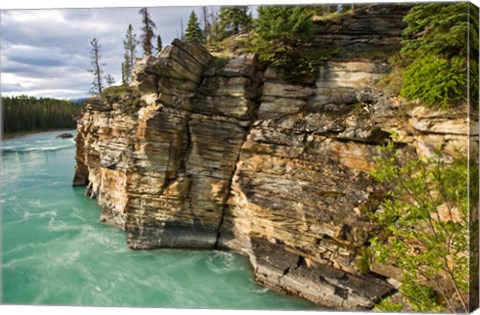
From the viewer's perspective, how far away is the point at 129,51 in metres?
7.32

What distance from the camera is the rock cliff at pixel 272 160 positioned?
659cm

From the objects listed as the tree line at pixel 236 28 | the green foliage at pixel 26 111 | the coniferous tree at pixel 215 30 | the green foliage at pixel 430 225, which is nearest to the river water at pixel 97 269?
the green foliage at pixel 26 111

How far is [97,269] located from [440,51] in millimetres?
9356

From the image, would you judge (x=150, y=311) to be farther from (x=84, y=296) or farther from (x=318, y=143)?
(x=318, y=143)

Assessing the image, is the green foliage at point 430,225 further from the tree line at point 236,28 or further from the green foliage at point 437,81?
the tree line at point 236,28

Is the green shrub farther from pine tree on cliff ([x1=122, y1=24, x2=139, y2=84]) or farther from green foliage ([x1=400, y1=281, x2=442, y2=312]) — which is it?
pine tree on cliff ([x1=122, y1=24, x2=139, y2=84])

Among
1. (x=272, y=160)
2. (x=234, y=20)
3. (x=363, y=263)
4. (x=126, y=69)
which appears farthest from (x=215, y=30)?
(x=363, y=263)

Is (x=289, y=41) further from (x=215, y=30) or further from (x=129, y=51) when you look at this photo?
(x=129, y=51)

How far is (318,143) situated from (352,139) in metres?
0.82

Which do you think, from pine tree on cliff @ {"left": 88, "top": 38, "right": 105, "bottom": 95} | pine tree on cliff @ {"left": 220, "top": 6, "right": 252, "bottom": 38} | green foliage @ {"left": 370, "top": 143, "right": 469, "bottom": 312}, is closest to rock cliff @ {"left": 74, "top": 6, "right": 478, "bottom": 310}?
pine tree on cliff @ {"left": 220, "top": 6, "right": 252, "bottom": 38}

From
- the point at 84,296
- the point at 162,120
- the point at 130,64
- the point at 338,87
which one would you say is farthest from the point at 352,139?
the point at 84,296

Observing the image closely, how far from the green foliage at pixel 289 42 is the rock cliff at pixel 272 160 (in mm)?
315

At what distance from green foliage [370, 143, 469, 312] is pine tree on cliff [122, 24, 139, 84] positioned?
Result: 548 centimetres

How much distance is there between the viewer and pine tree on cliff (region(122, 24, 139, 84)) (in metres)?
6.36
